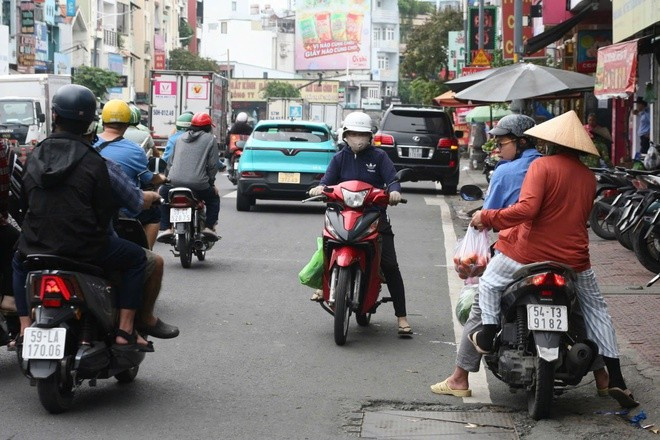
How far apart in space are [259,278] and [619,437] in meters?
6.58

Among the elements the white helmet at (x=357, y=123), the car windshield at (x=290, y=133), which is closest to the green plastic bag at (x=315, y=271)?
the white helmet at (x=357, y=123)

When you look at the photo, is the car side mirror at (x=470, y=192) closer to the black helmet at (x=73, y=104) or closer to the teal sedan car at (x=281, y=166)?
the black helmet at (x=73, y=104)

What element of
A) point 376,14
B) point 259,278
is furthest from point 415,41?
point 376,14

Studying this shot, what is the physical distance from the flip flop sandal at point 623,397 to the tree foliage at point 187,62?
90.3 m

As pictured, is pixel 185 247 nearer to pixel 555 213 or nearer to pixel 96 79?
pixel 555 213

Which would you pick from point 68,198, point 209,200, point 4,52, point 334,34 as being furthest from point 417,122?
point 334,34

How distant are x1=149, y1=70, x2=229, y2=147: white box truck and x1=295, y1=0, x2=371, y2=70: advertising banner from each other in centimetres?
8810

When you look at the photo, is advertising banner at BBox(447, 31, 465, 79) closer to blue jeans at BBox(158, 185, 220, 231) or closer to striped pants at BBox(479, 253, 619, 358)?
blue jeans at BBox(158, 185, 220, 231)

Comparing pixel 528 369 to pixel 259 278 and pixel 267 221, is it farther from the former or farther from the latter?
pixel 267 221

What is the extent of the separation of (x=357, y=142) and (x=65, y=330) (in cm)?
369

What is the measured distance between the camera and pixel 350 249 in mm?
9078

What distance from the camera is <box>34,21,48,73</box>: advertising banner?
66.4 metres

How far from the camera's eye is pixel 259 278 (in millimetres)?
12711

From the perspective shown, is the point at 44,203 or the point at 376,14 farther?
the point at 376,14
